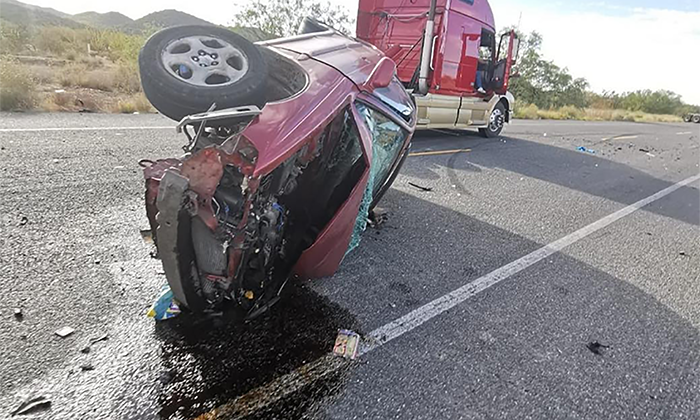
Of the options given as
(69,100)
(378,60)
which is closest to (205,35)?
(378,60)

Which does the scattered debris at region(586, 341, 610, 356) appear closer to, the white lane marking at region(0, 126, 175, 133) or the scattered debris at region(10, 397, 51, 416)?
the scattered debris at region(10, 397, 51, 416)

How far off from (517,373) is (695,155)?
13101mm

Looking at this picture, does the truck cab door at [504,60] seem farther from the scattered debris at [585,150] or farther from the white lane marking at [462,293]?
the white lane marking at [462,293]

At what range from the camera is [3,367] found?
5.84ft

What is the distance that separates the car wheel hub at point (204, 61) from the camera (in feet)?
8.40

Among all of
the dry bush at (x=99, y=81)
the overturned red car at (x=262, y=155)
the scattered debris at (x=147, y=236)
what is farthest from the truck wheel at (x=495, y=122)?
the dry bush at (x=99, y=81)

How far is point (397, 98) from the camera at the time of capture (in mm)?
3127

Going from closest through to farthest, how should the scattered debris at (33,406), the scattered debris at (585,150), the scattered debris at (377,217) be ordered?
1. the scattered debris at (33,406)
2. the scattered debris at (377,217)
3. the scattered debris at (585,150)

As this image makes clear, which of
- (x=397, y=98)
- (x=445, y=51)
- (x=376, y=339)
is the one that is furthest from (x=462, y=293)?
(x=445, y=51)

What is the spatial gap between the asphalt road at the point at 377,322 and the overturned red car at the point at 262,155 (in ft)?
1.03

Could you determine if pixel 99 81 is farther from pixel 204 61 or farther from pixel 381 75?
pixel 381 75

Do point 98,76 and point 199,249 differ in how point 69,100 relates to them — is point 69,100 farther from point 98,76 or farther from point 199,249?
point 199,249

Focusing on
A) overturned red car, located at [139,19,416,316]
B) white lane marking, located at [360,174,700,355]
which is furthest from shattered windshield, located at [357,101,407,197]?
white lane marking, located at [360,174,700,355]

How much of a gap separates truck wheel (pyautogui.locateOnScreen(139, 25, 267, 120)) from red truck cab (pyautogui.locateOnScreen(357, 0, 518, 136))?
5.56 meters
